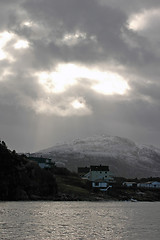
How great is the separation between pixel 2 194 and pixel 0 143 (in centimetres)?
2209

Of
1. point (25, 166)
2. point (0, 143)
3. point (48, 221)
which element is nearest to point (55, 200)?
point (25, 166)

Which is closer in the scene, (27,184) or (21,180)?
(21,180)

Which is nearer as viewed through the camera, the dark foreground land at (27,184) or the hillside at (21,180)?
the hillside at (21,180)

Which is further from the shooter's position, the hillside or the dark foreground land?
the dark foreground land

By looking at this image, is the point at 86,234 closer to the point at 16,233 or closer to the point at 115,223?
the point at 16,233

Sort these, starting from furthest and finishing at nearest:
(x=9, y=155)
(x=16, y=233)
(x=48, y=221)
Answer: (x=9, y=155), (x=48, y=221), (x=16, y=233)

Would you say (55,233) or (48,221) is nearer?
(55,233)

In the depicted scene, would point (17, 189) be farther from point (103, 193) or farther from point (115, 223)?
point (115, 223)

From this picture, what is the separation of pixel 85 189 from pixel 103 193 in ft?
31.3

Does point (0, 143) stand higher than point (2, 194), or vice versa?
point (0, 143)

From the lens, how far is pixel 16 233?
62125 millimetres

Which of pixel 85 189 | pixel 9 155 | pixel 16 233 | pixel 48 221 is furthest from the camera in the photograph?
pixel 85 189

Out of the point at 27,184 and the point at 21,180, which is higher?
the point at 21,180

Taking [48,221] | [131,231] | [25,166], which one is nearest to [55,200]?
[25,166]
